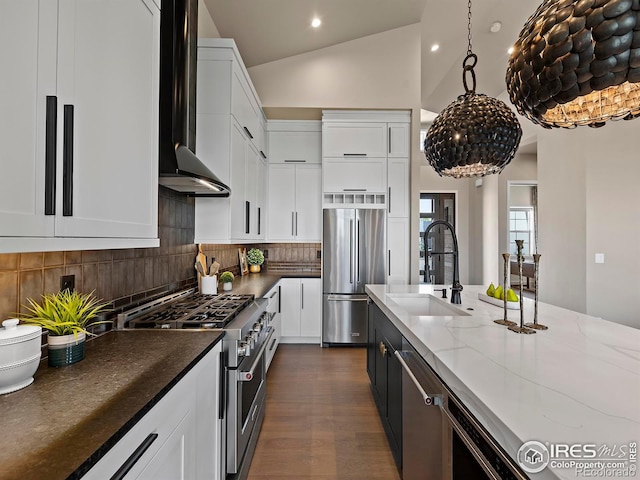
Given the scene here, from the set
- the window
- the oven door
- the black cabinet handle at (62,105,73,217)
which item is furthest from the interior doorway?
the black cabinet handle at (62,105,73,217)

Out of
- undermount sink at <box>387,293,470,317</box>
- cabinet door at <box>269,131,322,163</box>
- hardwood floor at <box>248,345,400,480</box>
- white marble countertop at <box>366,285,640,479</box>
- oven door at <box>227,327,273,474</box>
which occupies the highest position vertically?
cabinet door at <box>269,131,322,163</box>

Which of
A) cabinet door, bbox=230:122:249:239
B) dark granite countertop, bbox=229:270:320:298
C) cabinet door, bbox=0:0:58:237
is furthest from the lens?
dark granite countertop, bbox=229:270:320:298

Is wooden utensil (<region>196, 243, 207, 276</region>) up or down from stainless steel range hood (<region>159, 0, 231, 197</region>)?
down

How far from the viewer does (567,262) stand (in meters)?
4.56

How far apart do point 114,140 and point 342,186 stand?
10.5 ft

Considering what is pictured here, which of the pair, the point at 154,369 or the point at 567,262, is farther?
the point at 567,262

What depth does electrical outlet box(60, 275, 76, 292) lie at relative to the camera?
1.33m

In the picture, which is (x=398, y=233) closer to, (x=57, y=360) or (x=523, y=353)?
(x=523, y=353)

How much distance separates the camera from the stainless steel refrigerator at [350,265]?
4.11 metres

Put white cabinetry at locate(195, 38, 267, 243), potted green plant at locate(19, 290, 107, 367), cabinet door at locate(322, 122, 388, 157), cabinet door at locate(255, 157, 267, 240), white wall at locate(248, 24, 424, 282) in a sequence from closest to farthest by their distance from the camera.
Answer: potted green plant at locate(19, 290, 107, 367), white cabinetry at locate(195, 38, 267, 243), cabinet door at locate(255, 157, 267, 240), white wall at locate(248, 24, 424, 282), cabinet door at locate(322, 122, 388, 157)

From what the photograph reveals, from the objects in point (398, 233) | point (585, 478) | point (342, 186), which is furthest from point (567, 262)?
point (585, 478)

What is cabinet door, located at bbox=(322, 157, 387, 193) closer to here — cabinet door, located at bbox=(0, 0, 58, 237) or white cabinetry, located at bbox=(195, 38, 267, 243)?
white cabinetry, located at bbox=(195, 38, 267, 243)

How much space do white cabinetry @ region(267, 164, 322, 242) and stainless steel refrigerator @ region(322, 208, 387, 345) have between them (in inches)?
15.1

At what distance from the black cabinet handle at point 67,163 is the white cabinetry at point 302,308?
3.35 meters
